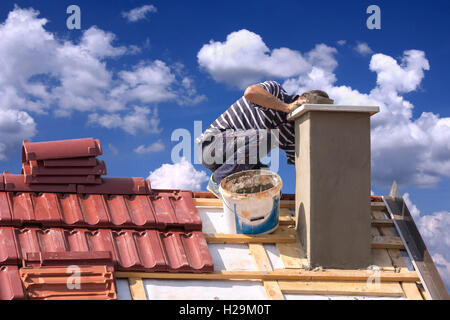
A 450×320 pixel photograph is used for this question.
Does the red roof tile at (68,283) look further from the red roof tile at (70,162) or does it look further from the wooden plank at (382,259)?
the wooden plank at (382,259)

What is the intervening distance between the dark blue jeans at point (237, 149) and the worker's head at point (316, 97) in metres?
0.66

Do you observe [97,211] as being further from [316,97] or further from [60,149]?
[316,97]

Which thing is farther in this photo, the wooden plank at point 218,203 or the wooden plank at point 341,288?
the wooden plank at point 218,203

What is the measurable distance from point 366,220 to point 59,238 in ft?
10.6

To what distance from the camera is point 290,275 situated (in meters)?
5.05

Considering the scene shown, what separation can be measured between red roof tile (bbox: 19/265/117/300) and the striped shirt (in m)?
2.73

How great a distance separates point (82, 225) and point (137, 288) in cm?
107

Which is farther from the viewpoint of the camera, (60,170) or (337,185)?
(60,170)

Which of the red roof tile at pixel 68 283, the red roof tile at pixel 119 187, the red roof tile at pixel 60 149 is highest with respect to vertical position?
the red roof tile at pixel 60 149

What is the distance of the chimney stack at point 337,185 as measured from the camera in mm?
5406

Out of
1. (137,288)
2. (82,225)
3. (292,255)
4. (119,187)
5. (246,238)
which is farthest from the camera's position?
(119,187)

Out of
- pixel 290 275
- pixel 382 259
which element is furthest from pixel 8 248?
pixel 382 259

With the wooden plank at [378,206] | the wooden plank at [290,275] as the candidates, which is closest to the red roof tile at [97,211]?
the wooden plank at [290,275]
